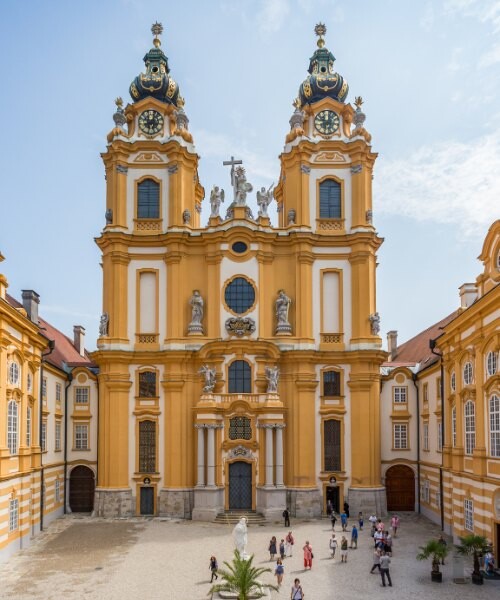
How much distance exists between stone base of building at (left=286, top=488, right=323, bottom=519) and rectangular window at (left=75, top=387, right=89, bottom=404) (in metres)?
14.0

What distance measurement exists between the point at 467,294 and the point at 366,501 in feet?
47.8

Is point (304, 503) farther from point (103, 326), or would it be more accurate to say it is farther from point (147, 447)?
point (103, 326)

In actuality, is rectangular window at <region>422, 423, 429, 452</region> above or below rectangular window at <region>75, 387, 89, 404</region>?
below

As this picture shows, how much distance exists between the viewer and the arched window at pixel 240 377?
4406 cm

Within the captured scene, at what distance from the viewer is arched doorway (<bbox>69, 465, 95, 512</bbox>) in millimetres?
45625

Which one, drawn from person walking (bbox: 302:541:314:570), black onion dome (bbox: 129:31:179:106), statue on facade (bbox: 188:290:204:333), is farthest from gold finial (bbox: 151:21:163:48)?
person walking (bbox: 302:541:314:570)

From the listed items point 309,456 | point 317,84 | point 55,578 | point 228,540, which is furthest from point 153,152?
point 55,578

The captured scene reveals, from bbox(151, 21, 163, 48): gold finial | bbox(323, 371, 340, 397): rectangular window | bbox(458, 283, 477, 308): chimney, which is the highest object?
bbox(151, 21, 163, 48): gold finial

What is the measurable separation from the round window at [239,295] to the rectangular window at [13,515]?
17607mm

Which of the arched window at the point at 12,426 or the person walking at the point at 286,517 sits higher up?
the arched window at the point at 12,426

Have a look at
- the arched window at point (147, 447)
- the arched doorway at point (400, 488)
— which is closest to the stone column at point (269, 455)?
the arched window at point (147, 447)

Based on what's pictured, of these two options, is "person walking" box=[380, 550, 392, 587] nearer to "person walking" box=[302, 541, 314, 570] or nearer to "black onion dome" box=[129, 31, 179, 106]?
"person walking" box=[302, 541, 314, 570]

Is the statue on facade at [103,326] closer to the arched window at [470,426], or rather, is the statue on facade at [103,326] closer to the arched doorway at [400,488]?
the arched doorway at [400,488]

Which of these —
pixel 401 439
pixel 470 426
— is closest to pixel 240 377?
pixel 401 439
